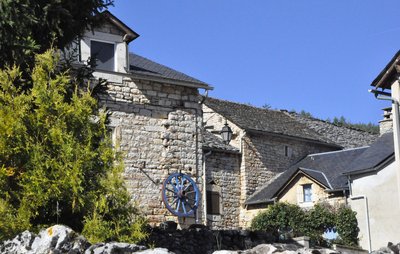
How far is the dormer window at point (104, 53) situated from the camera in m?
20.1

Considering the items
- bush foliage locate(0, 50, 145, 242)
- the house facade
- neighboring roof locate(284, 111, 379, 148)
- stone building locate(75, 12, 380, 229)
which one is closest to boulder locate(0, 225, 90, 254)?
bush foliage locate(0, 50, 145, 242)

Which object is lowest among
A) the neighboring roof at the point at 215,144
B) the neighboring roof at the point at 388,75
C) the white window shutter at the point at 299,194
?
the white window shutter at the point at 299,194

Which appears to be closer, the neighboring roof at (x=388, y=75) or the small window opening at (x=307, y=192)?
the neighboring roof at (x=388, y=75)

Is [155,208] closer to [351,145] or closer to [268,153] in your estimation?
[268,153]

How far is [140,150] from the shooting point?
64.6 feet

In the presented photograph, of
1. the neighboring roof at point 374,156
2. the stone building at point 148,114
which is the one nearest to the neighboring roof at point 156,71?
the stone building at point 148,114

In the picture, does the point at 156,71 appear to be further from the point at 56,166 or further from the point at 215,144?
the point at 56,166

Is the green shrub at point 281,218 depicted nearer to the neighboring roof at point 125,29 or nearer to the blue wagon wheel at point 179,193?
the blue wagon wheel at point 179,193

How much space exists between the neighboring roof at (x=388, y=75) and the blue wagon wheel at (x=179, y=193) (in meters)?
6.08

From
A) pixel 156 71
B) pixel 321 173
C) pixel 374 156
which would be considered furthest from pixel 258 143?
pixel 156 71

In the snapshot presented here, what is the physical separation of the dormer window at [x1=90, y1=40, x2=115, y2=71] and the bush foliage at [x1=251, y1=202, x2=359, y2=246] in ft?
31.9

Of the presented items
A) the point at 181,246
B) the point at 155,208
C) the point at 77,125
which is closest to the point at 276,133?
the point at 155,208

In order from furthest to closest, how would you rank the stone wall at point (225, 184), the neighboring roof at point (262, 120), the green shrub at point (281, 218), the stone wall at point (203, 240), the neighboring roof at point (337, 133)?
the neighboring roof at point (337, 133)
the neighboring roof at point (262, 120)
the stone wall at point (225, 184)
the green shrub at point (281, 218)
the stone wall at point (203, 240)

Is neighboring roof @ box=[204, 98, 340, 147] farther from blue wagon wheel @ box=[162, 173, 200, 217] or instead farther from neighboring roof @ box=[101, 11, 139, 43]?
neighboring roof @ box=[101, 11, 139, 43]
